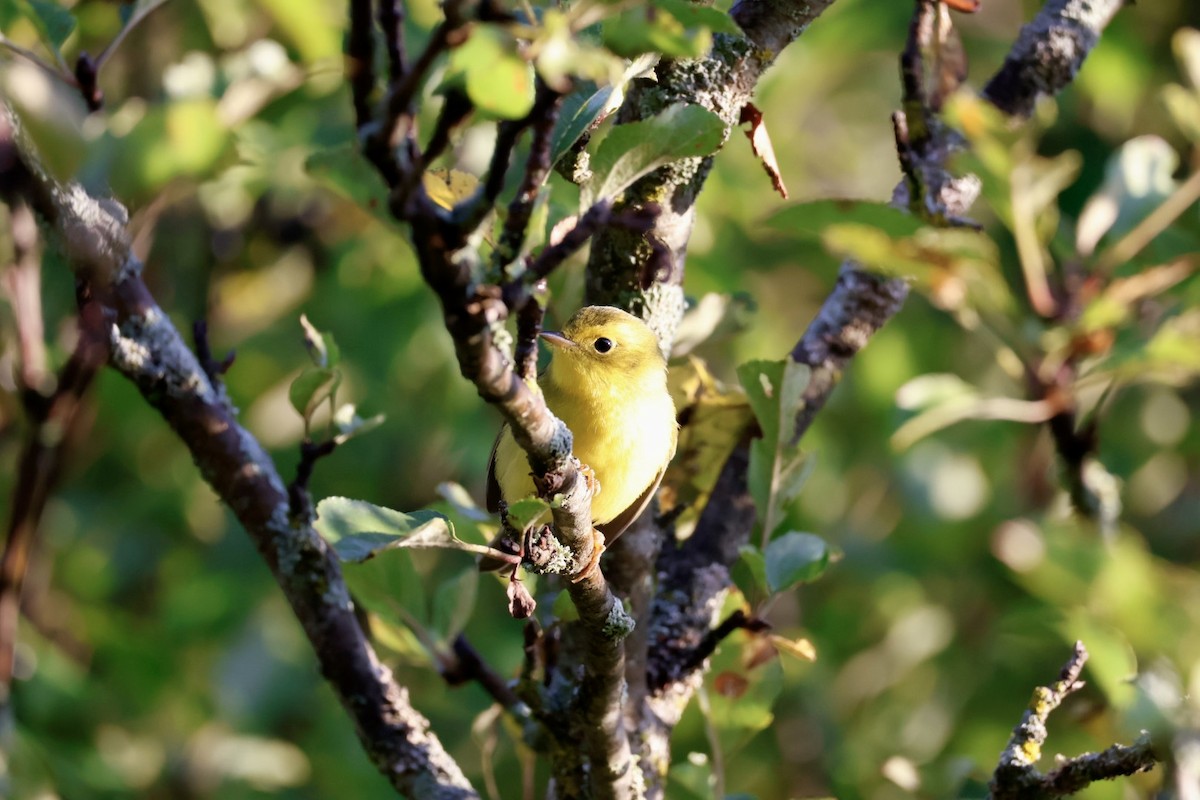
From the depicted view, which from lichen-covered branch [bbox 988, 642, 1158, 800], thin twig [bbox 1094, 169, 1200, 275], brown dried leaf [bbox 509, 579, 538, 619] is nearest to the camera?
brown dried leaf [bbox 509, 579, 538, 619]

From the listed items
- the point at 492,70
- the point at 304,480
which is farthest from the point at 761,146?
the point at 304,480

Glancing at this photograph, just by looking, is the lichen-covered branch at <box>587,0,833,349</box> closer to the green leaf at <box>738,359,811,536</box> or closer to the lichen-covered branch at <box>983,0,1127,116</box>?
the green leaf at <box>738,359,811,536</box>

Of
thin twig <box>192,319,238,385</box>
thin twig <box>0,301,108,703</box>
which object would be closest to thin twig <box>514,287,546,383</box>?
thin twig <box>192,319,238,385</box>

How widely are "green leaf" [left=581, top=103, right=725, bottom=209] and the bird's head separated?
0.62 m

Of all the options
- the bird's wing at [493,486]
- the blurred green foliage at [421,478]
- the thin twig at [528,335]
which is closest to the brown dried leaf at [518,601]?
the thin twig at [528,335]

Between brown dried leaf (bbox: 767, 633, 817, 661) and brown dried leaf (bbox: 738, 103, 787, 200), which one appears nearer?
brown dried leaf (bbox: 738, 103, 787, 200)

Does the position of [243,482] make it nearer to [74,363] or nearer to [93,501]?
[74,363]

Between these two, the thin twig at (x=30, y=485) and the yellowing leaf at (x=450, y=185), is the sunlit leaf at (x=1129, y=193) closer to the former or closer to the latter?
the yellowing leaf at (x=450, y=185)

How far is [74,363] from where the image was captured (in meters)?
2.20

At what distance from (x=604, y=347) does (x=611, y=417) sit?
0.12 metres

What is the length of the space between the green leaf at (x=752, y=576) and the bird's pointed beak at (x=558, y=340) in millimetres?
458

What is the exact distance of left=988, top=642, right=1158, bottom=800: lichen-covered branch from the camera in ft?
4.97

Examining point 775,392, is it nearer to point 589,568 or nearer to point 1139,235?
point 589,568

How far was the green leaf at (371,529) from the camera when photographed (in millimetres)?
1265
